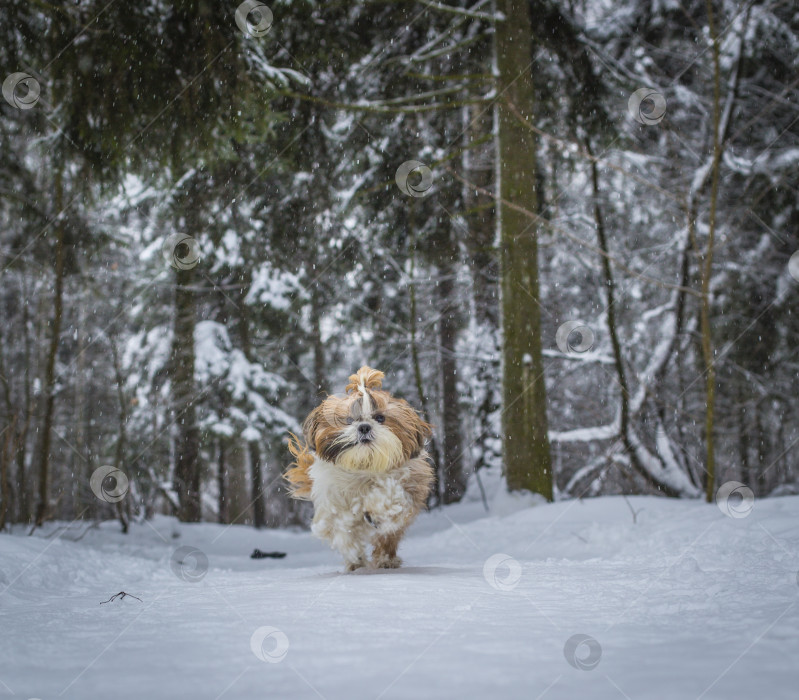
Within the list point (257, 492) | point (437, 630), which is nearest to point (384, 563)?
point (437, 630)

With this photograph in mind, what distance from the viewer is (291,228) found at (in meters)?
12.7

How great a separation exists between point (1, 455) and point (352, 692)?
646 centimetres

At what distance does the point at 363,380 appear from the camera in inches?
193

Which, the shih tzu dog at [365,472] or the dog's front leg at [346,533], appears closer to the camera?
the shih tzu dog at [365,472]

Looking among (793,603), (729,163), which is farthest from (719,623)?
(729,163)

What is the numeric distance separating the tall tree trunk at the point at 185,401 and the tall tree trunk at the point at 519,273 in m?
6.38

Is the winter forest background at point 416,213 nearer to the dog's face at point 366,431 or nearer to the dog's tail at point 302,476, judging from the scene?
the dog's tail at point 302,476

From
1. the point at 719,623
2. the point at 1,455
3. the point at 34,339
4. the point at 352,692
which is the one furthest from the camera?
the point at 34,339

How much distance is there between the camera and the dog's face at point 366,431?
4.61 m

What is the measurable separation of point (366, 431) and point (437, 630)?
95.9 inches

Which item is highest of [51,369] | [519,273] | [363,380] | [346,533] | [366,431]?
[519,273]

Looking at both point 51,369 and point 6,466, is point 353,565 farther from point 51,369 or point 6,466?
point 51,369

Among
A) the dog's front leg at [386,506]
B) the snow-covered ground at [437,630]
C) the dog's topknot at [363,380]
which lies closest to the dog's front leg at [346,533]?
the dog's front leg at [386,506]

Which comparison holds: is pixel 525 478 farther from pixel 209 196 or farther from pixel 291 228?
pixel 209 196
